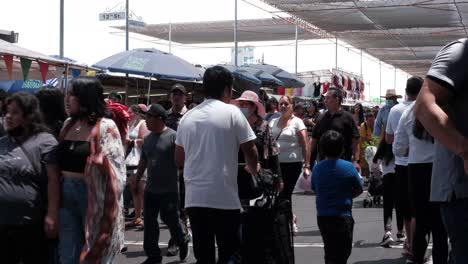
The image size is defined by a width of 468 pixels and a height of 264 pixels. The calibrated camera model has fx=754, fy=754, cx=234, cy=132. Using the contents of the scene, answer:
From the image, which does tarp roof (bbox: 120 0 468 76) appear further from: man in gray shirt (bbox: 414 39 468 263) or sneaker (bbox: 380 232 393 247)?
man in gray shirt (bbox: 414 39 468 263)

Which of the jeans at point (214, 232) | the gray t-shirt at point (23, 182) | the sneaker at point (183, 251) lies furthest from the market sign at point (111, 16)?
the jeans at point (214, 232)

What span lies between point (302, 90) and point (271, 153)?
1073 inches

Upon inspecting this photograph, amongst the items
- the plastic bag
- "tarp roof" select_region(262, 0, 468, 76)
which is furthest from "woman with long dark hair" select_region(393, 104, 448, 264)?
"tarp roof" select_region(262, 0, 468, 76)

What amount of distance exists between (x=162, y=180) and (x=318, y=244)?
7.22ft

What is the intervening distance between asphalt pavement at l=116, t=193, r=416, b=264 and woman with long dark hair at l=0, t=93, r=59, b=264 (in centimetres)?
346

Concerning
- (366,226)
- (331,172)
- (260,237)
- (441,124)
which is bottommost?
(366,226)

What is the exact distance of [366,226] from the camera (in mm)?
10945

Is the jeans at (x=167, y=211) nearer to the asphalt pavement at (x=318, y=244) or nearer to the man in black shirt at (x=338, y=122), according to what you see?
the asphalt pavement at (x=318, y=244)

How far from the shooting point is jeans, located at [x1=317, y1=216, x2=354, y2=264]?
6.56 metres

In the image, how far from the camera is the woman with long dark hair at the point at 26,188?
509 cm

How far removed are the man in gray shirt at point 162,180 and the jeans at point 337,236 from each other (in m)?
2.36

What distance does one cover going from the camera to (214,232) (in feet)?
17.5

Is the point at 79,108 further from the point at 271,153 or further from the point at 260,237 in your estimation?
the point at 271,153

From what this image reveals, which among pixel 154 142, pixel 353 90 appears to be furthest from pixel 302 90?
pixel 154 142
